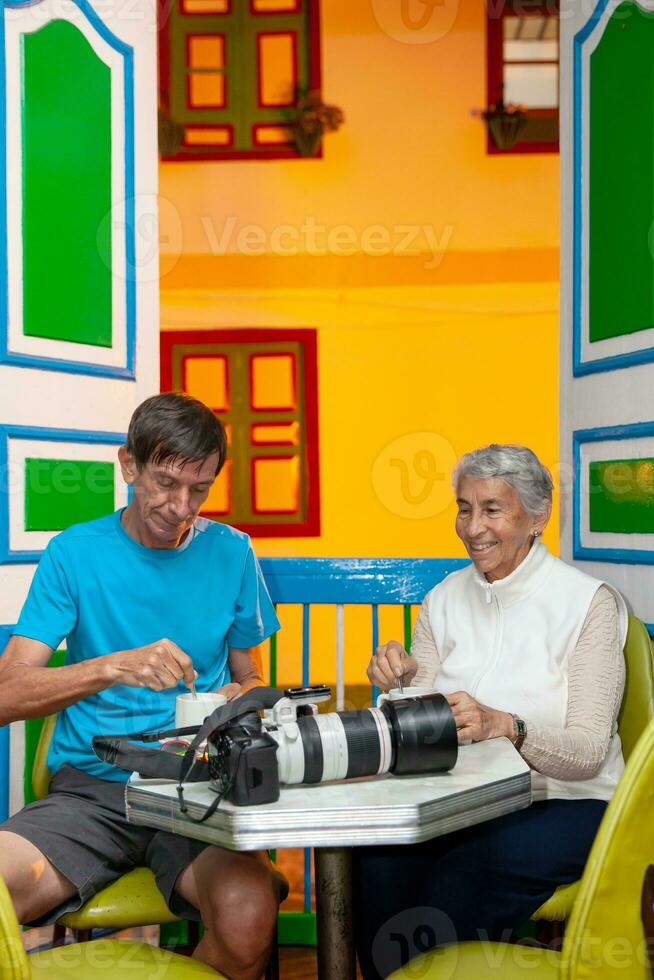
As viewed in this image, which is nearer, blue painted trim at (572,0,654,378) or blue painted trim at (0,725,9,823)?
blue painted trim at (0,725,9,823)

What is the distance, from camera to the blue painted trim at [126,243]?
2561 mm

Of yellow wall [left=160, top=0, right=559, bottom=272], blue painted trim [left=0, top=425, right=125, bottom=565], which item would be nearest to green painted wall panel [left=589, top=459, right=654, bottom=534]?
blue painted trim [left=0, top=425, right=125, bottom=565]

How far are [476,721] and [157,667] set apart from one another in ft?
1.87

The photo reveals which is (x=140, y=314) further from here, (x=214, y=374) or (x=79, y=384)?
(x=214, y=374)

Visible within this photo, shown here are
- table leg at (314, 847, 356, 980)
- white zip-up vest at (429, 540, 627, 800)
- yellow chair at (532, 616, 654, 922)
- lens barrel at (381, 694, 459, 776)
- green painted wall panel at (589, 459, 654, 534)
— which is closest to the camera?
lens barrel at (381, 694, 459, 776)

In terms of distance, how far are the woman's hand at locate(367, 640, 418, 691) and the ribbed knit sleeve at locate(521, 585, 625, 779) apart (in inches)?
12.2

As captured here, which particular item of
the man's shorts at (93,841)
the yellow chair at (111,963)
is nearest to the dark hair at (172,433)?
the man's shorts at (93,841)

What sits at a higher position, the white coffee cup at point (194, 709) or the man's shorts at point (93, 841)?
the white coffee cup at point (194, 709)

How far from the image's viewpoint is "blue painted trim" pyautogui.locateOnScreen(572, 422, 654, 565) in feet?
8.25

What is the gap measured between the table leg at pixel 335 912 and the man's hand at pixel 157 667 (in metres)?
0.40

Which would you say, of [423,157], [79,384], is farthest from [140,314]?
[423,157]

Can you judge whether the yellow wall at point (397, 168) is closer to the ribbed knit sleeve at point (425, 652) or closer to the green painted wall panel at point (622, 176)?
the green painted wall panel at point (622, 176)

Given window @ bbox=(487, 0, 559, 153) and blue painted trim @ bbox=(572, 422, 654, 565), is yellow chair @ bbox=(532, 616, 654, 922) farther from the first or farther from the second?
window @ bbox=(487, 0, 559, 153)

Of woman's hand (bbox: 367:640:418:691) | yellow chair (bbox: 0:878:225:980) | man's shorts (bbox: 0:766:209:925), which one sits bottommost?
yellow chair (bbox: 0:878:225:980)
